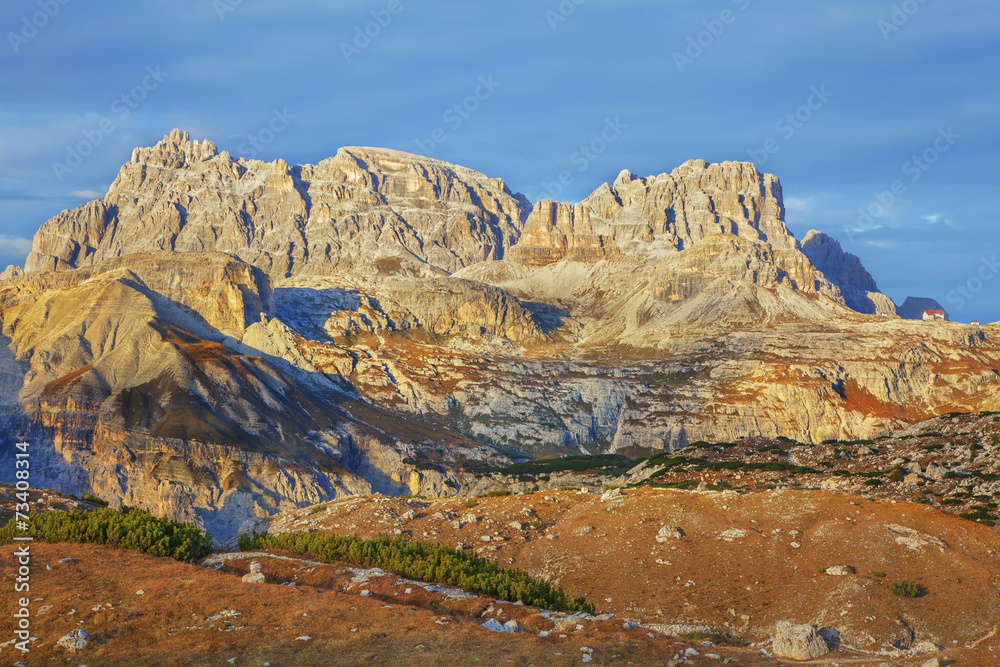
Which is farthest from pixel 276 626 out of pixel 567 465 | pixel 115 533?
pixel 567 465

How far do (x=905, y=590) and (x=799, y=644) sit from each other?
26.0ft

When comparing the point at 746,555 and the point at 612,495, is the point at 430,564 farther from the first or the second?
the point at 612,495

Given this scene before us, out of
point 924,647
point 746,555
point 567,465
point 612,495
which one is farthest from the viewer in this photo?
point 567,465

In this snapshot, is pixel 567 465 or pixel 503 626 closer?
pixel 503 626

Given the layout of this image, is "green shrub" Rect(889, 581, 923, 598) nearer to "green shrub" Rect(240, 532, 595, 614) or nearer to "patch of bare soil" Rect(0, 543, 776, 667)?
"patch of bare soil" Rect(0, 543, 776, 667)

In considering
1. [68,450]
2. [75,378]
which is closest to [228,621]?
[68,450]

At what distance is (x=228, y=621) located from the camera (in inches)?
714

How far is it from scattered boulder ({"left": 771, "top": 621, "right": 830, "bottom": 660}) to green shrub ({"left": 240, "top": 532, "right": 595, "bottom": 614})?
5.46 meters

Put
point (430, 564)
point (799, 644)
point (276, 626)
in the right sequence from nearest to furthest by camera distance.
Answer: point (276, 626) → point (799, 644) → point (430, 564)

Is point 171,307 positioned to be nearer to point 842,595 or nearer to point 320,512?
point 320,512

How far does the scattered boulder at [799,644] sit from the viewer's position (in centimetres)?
1941

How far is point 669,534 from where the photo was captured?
30.5m

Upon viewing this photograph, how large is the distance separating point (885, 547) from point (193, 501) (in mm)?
126322

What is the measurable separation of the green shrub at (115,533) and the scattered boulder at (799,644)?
17.4 m
